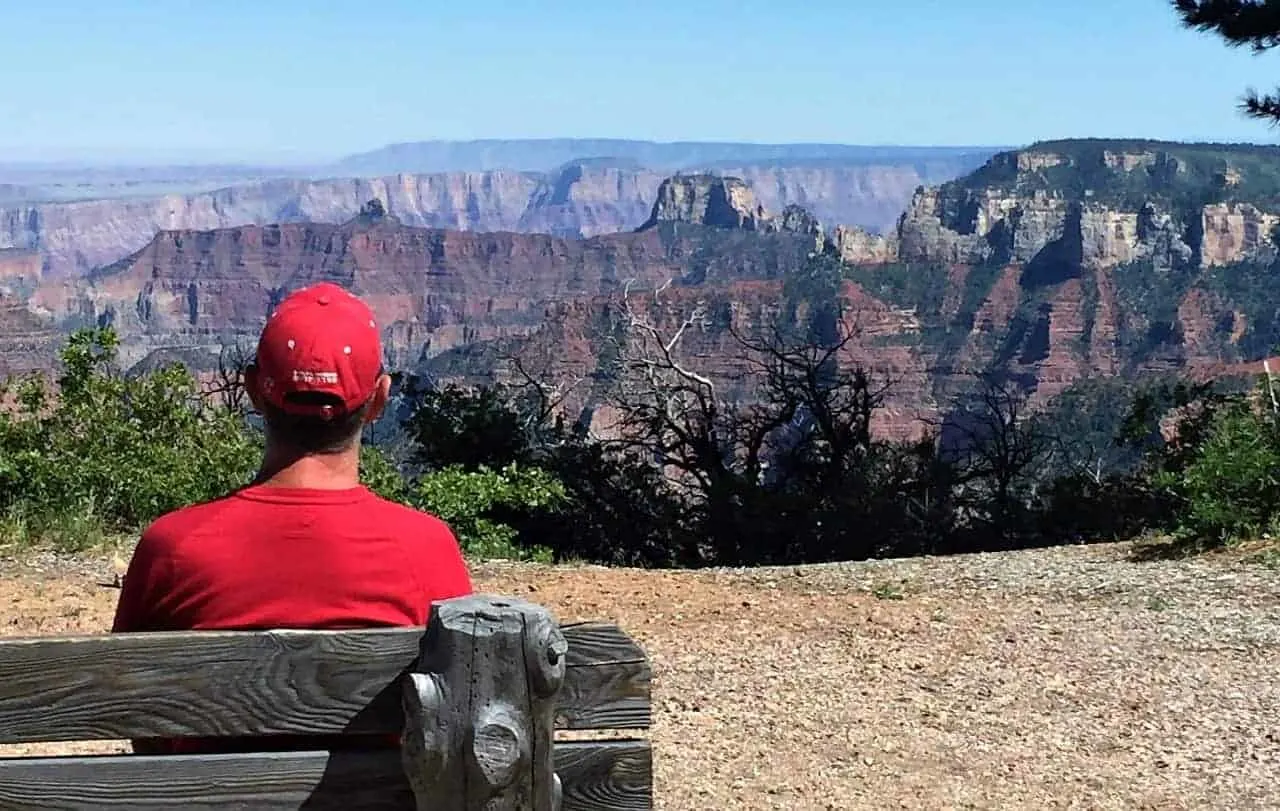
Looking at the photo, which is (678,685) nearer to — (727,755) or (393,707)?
(727,755)

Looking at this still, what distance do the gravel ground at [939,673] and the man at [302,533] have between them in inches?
116

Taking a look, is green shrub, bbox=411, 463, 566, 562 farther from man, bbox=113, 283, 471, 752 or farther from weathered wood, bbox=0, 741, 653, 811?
weathered wood, bbox=0, 741, 653, 811

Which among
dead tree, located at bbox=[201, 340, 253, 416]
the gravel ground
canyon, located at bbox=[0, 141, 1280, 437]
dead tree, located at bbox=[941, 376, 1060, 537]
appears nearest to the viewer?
the gravel ground

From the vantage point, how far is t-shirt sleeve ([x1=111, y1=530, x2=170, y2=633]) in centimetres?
231

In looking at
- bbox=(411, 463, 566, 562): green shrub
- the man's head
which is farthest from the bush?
the man's head

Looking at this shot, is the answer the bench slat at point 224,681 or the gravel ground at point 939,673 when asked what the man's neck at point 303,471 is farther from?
the gravel ground at point 939,673

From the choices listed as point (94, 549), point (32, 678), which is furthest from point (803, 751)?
point (94, 549)

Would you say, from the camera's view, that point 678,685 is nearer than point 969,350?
Yes

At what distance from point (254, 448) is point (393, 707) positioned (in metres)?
10.2

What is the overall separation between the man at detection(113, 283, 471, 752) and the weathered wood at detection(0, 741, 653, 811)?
0.24 meters

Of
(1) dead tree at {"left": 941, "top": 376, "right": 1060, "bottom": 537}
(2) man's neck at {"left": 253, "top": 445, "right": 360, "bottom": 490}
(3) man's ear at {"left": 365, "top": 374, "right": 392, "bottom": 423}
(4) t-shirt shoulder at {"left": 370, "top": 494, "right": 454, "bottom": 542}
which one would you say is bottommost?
(1) dead tree at {"left": 941, "top": 376, "right": 1060, "bottom": 537}

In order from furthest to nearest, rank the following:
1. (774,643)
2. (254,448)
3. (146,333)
A: (146,333), (254,448), (774,643)

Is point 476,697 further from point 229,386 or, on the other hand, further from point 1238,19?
point 229,386

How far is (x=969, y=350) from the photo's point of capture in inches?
3551
